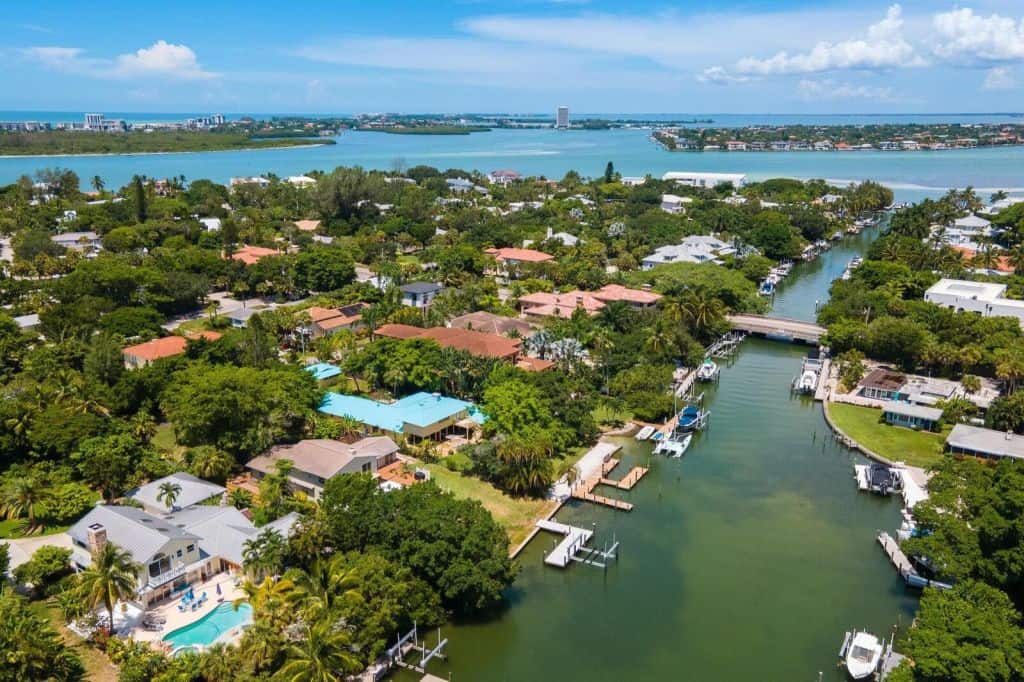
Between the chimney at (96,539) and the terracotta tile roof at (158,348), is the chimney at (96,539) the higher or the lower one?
the lower one

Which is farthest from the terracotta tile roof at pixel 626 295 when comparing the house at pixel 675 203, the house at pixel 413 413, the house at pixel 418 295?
the house at pixel 675 203

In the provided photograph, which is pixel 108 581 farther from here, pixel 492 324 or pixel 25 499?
pixel 492 324

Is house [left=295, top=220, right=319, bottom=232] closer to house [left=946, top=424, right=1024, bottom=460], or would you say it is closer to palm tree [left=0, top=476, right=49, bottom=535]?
palm tree [left=0, top=476, right=49, bottom=535]

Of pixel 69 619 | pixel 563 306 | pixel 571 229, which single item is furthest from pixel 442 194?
pixel 69 619

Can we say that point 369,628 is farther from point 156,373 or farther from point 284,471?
point 156,373

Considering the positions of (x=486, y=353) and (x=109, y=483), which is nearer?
(x=109, y=483)

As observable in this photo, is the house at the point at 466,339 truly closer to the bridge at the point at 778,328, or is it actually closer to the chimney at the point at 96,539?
the bridge at the point at 778,328

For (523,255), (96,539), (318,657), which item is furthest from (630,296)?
(318,657)
